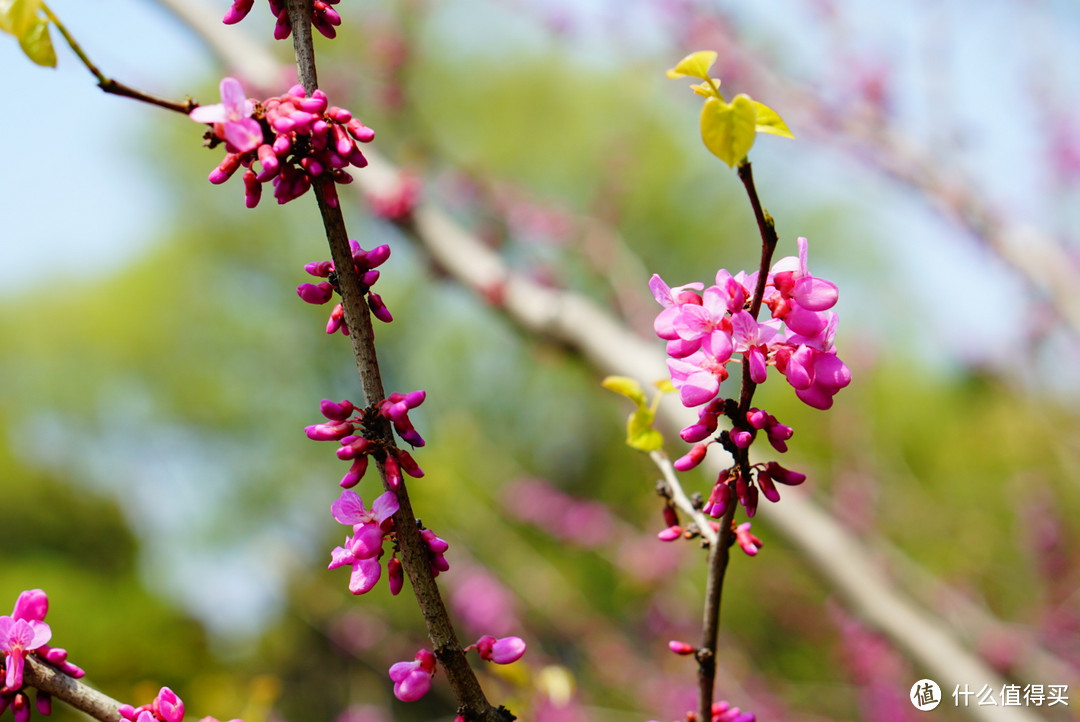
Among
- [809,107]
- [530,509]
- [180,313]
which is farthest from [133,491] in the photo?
[809,107]

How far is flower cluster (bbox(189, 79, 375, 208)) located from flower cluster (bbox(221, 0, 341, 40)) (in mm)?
117

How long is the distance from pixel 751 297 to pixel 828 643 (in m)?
7.85

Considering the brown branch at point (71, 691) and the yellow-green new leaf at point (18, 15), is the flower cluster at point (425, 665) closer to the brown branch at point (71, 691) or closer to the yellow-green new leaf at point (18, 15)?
the brown branch at point (71, 691)

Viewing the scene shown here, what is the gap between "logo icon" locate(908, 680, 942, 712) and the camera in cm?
141

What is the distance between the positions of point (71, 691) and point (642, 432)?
0.62 metres

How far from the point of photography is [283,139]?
1.96 feet

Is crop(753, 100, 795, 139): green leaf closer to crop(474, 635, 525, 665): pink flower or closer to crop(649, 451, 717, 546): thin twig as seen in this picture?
crop(649, 451, 717, 546): thin twig

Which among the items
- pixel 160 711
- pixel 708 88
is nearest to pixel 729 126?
pixel 708 88

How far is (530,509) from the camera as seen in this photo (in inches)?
228

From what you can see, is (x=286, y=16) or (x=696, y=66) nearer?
(x=696, y=66)

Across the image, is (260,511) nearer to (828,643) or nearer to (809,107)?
(828,643)

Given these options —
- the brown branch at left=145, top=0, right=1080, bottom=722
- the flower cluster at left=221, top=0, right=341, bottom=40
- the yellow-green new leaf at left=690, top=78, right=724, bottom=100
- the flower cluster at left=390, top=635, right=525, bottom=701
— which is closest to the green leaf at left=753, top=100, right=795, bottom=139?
the yellow-green new leaf at left=690, top=78, right=724, bottom=100

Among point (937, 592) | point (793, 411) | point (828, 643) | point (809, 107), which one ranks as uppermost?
point (793, 411)

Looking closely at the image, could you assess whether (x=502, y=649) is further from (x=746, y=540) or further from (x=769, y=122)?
(x=769, y=122)
